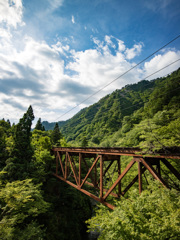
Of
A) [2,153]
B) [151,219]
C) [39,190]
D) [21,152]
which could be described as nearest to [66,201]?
[39,190]

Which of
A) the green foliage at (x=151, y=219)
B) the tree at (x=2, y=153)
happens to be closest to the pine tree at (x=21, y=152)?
the tree at (x=2, y=153)

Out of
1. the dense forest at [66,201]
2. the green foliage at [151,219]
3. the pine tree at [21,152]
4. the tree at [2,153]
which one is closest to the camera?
the green foliage at [151,219]

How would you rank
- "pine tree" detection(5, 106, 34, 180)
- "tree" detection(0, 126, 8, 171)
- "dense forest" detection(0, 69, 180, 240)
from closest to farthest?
"dense forest" detection(0, 69, 180, 240)
"pine tree" detection(5, 106, 34, 180)
"tree" detection(0, 126, 8, 171)

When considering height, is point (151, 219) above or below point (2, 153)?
below

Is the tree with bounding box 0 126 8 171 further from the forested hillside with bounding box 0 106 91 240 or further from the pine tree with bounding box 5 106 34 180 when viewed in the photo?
the pine tree with bounding box 5 106 34 180

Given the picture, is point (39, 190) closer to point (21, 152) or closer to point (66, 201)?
point (21, 152)

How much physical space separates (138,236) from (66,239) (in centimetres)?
1625

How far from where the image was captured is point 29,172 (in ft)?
53.6

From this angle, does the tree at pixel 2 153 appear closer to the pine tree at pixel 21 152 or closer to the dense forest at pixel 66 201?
the dense forest at pixel 66 201

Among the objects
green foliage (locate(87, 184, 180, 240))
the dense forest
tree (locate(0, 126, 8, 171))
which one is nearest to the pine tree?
the dense forest

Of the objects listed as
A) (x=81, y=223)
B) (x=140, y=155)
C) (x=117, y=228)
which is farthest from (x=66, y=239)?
(x=140, y=155)

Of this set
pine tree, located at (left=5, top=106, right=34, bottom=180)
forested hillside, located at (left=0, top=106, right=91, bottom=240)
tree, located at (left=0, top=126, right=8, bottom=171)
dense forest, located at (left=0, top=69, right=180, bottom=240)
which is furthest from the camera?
tree, located at (left=0, top=126, right=8, bottom=171)

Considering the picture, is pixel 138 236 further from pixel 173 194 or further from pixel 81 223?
pixel 81 223

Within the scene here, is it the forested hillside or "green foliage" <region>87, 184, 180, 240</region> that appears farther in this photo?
the forested hillside
